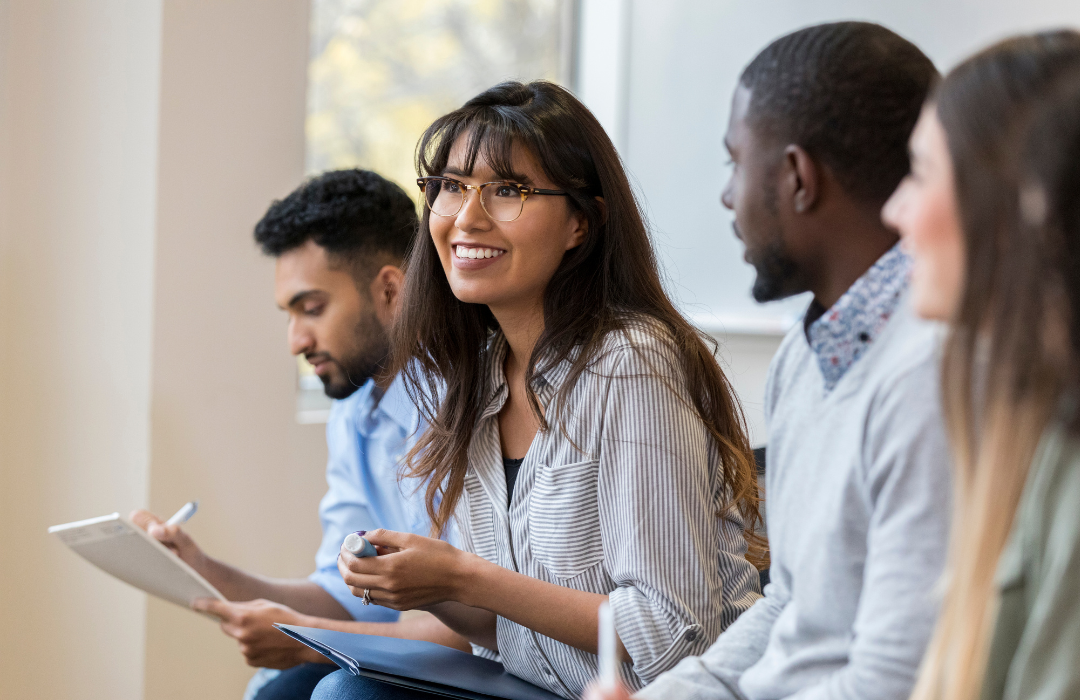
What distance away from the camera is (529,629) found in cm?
126

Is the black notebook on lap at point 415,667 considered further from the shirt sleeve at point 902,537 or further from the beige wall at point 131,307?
the beige wall at point 131,307

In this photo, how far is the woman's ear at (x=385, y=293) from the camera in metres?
1.86

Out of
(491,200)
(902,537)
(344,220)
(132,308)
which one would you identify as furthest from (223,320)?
(902,537)

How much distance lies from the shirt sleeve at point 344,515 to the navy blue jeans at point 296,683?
178 mm

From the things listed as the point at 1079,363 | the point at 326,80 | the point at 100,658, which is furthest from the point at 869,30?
the point at 326,80

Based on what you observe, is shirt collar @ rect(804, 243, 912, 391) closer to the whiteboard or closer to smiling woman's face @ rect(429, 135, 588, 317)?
smiling woman's face @ rect(429, 135, 588, 317)

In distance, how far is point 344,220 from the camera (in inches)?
73.4

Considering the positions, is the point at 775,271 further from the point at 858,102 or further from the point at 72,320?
the point at 72,320

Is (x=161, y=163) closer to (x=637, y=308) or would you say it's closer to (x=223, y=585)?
(x=223, y=585)

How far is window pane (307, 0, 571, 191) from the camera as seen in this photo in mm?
2928

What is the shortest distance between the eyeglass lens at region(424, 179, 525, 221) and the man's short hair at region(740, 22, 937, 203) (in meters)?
0.60

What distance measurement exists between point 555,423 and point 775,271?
50 cm

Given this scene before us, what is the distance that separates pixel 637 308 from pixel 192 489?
123 cm

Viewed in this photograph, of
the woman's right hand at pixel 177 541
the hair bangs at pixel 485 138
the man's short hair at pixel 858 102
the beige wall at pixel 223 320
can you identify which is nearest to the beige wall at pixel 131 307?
the beige wall at pixel 223 320
